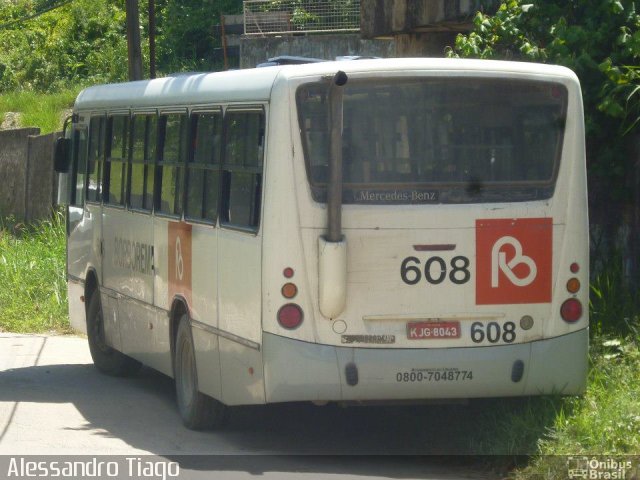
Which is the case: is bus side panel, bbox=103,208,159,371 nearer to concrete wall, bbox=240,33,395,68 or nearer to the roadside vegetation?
the roadside vegetation

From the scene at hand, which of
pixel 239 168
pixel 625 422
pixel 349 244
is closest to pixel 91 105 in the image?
pixel 239 168

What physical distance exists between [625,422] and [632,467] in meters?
0.50

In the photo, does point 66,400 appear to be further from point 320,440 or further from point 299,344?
point 299,344

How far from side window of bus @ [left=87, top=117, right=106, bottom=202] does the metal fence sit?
14.6 m

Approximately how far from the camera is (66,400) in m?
11.4

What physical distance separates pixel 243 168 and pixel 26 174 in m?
14.3

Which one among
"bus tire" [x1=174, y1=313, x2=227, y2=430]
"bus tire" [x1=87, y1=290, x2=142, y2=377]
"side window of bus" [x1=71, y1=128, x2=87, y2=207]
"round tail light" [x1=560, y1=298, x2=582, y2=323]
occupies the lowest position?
"bus tire" [x1=87, y1=290, x2=142, y2=377]

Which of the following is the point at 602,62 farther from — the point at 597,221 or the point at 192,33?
the point at 192,33

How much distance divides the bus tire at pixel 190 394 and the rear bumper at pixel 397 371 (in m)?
1.53

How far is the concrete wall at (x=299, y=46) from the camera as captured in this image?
86.9 ft

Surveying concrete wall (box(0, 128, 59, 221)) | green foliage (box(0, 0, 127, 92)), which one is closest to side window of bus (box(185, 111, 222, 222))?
concrete wall (box(0, 128, 59, 221))

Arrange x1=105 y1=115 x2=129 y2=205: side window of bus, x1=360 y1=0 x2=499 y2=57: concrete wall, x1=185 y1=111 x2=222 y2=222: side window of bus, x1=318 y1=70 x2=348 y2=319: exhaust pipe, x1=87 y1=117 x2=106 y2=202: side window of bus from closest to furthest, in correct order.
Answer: x1=318 y1=70 x2=348 y2=319: exhaust pipe, x1=185 y1=111 x2=222 y2=222: side window of bus, x1=105 y1=115 x2=129 y2=205: side window of bus, x1=87 y1=117 x2=106 y2=202: side window of bus, x1=360 y1=0 x2=499 y2=57: concrete wall

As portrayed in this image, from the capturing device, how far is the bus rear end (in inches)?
328

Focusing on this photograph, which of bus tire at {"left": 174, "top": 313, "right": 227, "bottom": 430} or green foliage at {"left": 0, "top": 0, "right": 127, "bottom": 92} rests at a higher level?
green foliage at {"left": 0, "top": 0, "right": 127, "bottom": 92}
